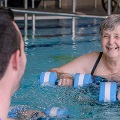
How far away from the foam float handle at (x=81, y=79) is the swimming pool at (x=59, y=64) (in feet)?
0.15

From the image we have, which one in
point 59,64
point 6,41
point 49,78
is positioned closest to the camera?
point 6,41

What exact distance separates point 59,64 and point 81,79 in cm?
145

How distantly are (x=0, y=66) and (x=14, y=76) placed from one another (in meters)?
0.06

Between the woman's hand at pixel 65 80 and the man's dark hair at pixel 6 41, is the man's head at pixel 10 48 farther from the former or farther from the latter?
the woman's hand at pixel 65 80

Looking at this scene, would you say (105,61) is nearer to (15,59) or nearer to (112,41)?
(112,41)

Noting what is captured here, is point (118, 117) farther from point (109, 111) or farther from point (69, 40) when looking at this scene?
point (69, 40)

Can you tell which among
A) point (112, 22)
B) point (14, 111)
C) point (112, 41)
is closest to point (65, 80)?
point (112, 41)

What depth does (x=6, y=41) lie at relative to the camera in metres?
1.21

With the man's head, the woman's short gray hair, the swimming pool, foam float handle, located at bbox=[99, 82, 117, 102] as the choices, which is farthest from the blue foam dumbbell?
the woman's short gray hair

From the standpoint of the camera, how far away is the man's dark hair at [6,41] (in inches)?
47.7

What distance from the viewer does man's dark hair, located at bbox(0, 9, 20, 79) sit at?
1211mm

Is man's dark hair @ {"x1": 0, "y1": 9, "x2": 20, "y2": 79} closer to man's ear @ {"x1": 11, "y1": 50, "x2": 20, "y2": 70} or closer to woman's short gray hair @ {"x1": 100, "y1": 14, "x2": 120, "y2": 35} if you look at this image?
man's ear @ {"x1": 11, "y1": 50, "x2": 20, "y2": 70}

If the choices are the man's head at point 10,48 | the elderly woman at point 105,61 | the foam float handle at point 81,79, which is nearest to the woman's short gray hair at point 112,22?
the elderly woman at point 105,61

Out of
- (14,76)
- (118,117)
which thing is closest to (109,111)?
(118,117)
